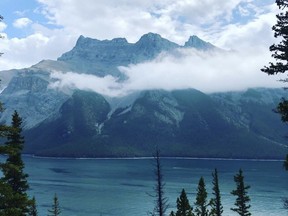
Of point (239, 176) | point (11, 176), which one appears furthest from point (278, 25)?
point (239, 176)

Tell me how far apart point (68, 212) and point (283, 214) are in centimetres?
9012

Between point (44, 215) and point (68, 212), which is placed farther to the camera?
point (68, 212)

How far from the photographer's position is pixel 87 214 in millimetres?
175875

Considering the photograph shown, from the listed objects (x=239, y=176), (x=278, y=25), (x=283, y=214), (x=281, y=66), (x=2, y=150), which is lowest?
(x=283, y=214)

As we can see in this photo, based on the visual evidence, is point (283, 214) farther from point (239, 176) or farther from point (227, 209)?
point (239, 176)

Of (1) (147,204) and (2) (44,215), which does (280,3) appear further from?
(1) (147,204)

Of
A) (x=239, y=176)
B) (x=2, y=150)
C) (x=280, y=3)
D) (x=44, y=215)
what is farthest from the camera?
(x=44, y=215)

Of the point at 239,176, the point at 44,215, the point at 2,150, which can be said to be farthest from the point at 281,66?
the point at 44,215

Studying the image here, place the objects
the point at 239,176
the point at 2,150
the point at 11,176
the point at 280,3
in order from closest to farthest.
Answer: the point at 2,150
the point at 280,3
the point at 11,176
the point at 239,176

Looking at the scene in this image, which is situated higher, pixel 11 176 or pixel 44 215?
pixel 11 176

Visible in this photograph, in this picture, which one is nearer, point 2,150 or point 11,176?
point 2,150

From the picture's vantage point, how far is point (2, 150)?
754 inches

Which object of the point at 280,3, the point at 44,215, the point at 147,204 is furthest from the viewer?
the point at 147,204

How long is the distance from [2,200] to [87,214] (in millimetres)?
161729
